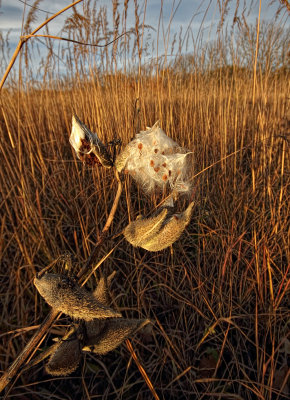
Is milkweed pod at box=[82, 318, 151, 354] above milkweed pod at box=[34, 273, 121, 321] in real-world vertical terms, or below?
below

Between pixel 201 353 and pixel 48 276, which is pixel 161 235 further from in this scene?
pixel 201 353

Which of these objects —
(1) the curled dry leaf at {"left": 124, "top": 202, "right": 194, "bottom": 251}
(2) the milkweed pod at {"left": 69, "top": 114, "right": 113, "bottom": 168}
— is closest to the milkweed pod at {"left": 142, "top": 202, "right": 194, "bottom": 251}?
(1) the curled dry leaf at {"left": 124, "top": 202, "right": 194, "bottom": 251}

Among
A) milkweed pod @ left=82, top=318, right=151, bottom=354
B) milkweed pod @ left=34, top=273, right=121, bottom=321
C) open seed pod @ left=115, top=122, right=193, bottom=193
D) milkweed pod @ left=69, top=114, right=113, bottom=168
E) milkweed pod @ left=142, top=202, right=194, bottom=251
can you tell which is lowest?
milkweed pod @ left=82, top=318, right=151, bottom=354

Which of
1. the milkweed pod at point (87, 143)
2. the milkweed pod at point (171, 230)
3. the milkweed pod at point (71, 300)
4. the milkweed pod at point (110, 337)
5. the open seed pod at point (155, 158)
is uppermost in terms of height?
the milkweed pod at point (87, 143)

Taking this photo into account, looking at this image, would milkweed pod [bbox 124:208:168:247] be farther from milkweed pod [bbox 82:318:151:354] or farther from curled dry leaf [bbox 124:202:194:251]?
milkweed pod [bbox 82:318:151:354]

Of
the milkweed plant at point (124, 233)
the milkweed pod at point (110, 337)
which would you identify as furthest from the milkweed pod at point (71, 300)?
the milkweed pod at point (110, 337)

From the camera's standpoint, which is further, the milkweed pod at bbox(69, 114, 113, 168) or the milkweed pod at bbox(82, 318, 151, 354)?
the milkweed pod at bbox(82, 318, 151, 354)

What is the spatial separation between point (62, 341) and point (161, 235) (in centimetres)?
22

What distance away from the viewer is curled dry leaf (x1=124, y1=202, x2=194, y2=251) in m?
0.34

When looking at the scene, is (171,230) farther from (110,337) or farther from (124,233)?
(110,337)

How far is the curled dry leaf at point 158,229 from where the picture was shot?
1.12 ft

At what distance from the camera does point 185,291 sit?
1063 mm

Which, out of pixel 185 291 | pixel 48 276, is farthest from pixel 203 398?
pixel 48 276

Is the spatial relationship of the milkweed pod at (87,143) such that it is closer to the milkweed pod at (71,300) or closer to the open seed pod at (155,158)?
the open seed pod at (155,158)
